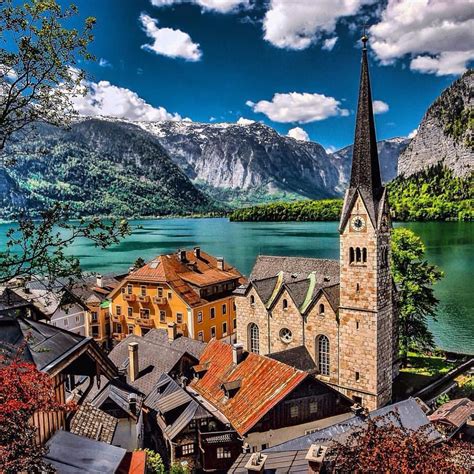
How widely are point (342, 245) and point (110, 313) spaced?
99.9 feet

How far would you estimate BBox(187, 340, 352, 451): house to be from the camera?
25.2 meters

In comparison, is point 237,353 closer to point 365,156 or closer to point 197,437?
point 197,437

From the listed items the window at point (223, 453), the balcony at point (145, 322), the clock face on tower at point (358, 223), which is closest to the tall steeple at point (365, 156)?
the clock face on tower at point (358, 223)

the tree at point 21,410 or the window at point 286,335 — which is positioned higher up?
the tree at point 21,410

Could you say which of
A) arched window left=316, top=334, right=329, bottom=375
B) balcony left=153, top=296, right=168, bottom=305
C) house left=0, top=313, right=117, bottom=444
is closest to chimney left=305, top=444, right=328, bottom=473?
house left=0, top=313, right=117, bottom=444

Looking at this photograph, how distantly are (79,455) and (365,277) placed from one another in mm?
24811

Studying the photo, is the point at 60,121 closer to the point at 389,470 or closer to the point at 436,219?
the point at 389,470

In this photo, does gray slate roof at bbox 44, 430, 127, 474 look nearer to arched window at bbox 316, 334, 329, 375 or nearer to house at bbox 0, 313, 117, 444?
house at bbox 0, 313, 117, 444

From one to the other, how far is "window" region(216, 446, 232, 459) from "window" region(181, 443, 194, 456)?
1542 millimetres

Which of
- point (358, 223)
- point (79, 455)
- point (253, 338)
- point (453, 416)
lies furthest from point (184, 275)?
point (79, 455)

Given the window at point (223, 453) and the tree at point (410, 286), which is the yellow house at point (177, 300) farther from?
the window at point (223, 453)

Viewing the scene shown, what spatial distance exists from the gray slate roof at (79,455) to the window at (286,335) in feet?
87.4

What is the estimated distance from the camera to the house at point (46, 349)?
34.6 feet

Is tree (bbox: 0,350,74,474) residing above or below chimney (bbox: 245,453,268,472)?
above
